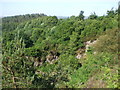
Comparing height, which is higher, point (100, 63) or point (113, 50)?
point (113, 50)

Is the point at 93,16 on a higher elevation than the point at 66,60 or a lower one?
higher

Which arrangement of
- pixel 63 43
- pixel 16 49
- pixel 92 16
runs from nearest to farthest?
pixel 16 49 → pixel 63 43 → pixel 92 16

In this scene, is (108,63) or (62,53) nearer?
(108,63)

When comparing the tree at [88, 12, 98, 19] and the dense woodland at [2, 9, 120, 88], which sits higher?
the tree at [88, 12, 98, 19]

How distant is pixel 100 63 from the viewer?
416 inches

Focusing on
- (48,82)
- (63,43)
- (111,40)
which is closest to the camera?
(48,82)

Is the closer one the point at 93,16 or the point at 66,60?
the point at 66,60

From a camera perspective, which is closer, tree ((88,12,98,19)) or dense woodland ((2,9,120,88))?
dense woodland ((2,9,120,88))

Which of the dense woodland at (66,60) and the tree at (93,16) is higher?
the tree at (93,16)

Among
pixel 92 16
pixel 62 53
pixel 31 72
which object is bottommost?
pixel 62 53

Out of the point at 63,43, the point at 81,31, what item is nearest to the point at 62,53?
the point at 63,43

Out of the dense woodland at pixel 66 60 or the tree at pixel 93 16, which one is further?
the tree at pixel 93 16

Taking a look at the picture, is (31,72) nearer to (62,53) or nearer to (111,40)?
(111,40)

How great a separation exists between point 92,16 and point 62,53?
16691mm
